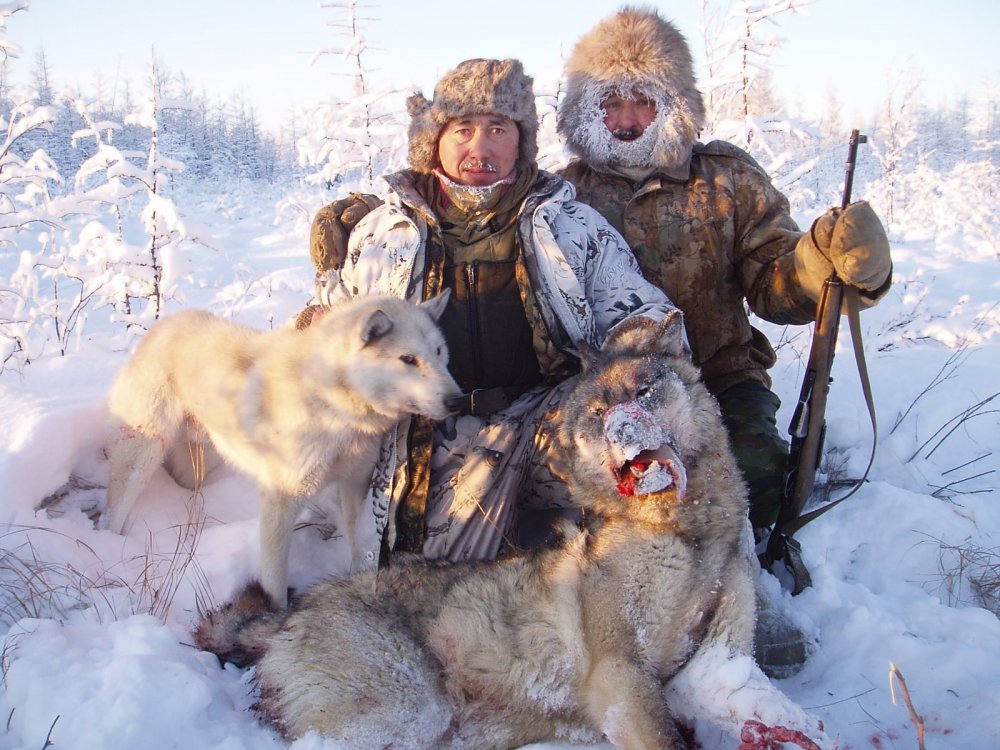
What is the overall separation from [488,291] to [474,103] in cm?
103

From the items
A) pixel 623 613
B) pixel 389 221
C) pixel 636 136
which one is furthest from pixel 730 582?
pixel 636 136

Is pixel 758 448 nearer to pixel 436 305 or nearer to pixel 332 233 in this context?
pixel 436 305

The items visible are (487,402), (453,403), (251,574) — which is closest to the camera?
(453,403)

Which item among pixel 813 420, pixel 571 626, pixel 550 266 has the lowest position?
pixel 571 626

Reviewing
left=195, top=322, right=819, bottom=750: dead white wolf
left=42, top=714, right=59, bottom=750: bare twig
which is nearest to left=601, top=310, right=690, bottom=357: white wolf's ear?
left=195, top=322, right=819, bottom=750: dead white wolf

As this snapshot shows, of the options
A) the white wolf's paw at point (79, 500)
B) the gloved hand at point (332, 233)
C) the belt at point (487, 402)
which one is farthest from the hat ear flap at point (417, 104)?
the white wolf's paw at point (79, 500)

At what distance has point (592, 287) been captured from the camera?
138 inches

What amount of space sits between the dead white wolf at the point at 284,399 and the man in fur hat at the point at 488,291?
0.92ft

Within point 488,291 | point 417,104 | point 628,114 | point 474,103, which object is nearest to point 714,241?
point 628,114

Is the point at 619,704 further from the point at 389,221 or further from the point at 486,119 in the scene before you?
the point at 486,119

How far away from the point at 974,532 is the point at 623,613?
7.85ft

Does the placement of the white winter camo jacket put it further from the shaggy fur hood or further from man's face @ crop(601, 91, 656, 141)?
man's face @ crop(601, 91, 656, 141)

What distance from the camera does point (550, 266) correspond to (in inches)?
131

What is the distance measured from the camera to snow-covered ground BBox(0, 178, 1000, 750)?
2.01 meters
